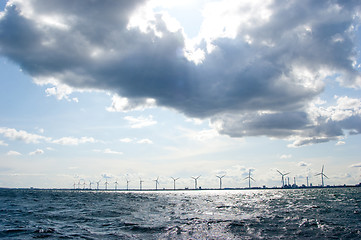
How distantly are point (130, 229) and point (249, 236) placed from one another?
14169 mm

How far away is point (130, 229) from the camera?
3338cm

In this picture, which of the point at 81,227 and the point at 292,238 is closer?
the point at 292,238

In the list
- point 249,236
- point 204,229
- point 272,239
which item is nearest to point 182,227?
point 204,229

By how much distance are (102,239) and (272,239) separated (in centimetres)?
1679

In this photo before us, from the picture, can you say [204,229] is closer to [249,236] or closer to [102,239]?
[249,236]

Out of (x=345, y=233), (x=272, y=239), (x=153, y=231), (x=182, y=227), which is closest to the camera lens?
(x=272, y=239)

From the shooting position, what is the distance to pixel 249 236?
28.4 m

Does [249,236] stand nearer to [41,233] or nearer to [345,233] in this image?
[345,233]

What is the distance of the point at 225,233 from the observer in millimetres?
30062

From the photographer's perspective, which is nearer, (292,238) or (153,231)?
(292,238)

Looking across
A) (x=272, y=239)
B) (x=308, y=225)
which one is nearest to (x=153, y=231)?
(x=272, y=239)

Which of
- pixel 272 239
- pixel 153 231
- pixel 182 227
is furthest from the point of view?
pixel 182 227

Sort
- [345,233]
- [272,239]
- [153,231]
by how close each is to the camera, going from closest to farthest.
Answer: [272,239], [345,233], [153,231]

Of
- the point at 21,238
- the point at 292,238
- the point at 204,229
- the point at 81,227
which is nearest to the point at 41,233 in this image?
the point at 21,238
